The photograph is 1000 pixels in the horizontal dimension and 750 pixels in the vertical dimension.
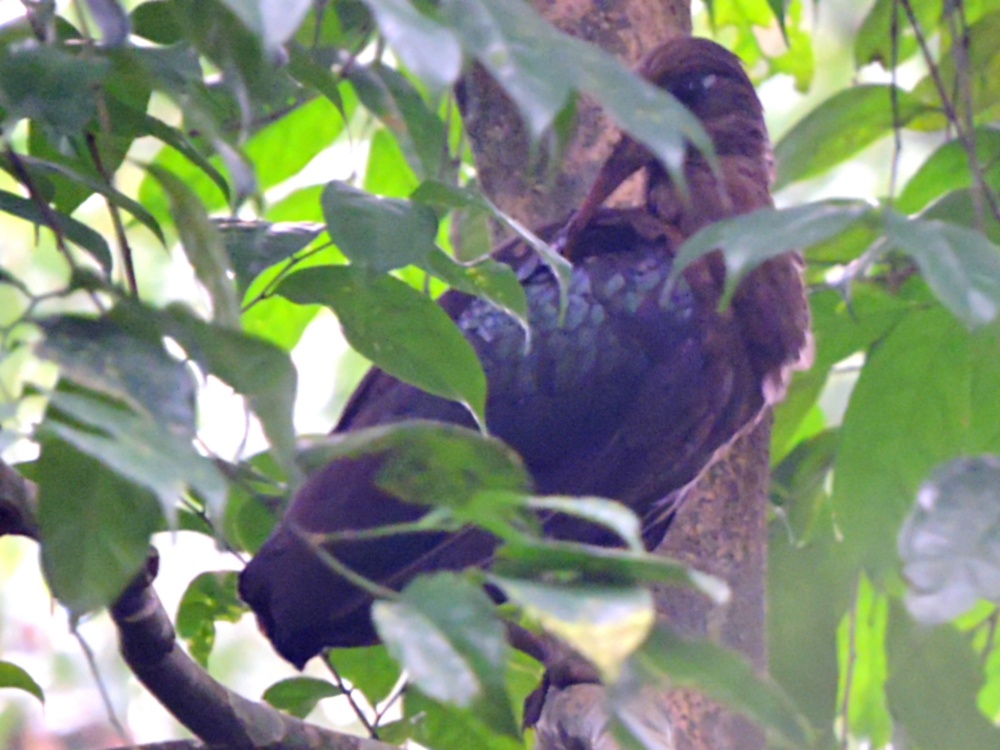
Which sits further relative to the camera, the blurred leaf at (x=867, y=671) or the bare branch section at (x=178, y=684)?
the blurred leaf at (x=867, y=671)

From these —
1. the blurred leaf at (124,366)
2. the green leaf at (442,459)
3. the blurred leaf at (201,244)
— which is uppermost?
the blurred leaf at (201,244)

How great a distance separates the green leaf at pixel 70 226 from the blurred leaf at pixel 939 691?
1.33 metres

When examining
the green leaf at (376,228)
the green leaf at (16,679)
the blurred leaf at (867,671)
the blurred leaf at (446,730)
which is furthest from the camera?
the blurred leaf at (867,671)

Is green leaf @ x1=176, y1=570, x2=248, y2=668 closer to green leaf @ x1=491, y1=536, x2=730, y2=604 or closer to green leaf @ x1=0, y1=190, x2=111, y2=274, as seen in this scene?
green leaf @ x1=0, y1=190, x2=111, y2=274

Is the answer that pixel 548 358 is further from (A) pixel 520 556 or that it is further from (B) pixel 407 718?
(A) pixel 520 556

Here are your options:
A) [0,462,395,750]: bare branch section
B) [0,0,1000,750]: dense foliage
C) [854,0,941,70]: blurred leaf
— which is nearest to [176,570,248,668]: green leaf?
[0,0,1000,750]: dense foliage

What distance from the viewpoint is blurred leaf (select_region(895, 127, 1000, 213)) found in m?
1.75

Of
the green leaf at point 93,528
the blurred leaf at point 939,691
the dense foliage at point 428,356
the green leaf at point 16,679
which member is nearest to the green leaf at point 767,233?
the dense foliage at point 428,356

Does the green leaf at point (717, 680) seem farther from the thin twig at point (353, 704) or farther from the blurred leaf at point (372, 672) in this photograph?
the blurred leaf at point (372, 672)

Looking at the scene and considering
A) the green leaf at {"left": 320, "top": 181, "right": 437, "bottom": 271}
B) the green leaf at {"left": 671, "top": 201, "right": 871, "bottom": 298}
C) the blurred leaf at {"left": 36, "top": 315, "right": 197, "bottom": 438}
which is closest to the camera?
the blurred leaf at {"left": 36, "top": 315, "right": 197, "bottom": 438}

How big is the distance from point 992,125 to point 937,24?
1.24ft

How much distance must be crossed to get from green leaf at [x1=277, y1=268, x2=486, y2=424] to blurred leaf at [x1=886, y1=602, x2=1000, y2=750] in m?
1.09

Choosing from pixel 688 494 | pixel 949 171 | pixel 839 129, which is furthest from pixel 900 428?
pixel 839 129

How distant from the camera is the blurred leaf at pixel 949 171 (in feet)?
5.74
